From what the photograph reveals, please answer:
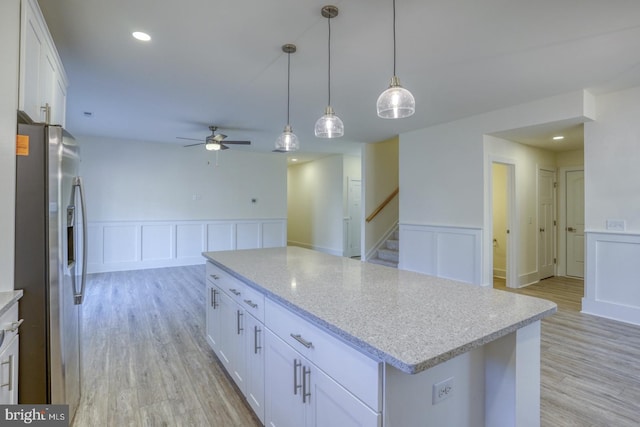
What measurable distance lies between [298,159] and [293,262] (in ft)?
21.9

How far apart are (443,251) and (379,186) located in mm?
2171

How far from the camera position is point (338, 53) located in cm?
272

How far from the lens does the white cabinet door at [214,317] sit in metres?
2.55

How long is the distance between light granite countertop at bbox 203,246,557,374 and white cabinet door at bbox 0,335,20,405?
1076 millimetres

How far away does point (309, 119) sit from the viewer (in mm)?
4762

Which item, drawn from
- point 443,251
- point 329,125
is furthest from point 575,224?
point 329,125

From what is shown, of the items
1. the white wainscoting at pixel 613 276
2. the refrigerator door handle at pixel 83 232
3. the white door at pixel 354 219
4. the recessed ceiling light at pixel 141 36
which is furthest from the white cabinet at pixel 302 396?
the white door at pixel 354 219

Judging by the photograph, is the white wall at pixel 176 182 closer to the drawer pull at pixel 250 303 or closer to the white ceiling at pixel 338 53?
the white ceiling at pixel 338 53

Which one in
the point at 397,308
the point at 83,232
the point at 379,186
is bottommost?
the point at 397,308

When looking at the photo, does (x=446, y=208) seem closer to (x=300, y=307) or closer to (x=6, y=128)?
(x=300, y=307)

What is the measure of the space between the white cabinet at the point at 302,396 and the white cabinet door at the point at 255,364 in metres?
0.07

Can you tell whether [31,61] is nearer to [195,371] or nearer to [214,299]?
[214,299]

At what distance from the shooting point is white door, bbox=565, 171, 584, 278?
18.7 feet

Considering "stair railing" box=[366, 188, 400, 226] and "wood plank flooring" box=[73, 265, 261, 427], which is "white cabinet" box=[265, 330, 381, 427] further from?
"stair railing" box=[366, 188, 400, 226]
